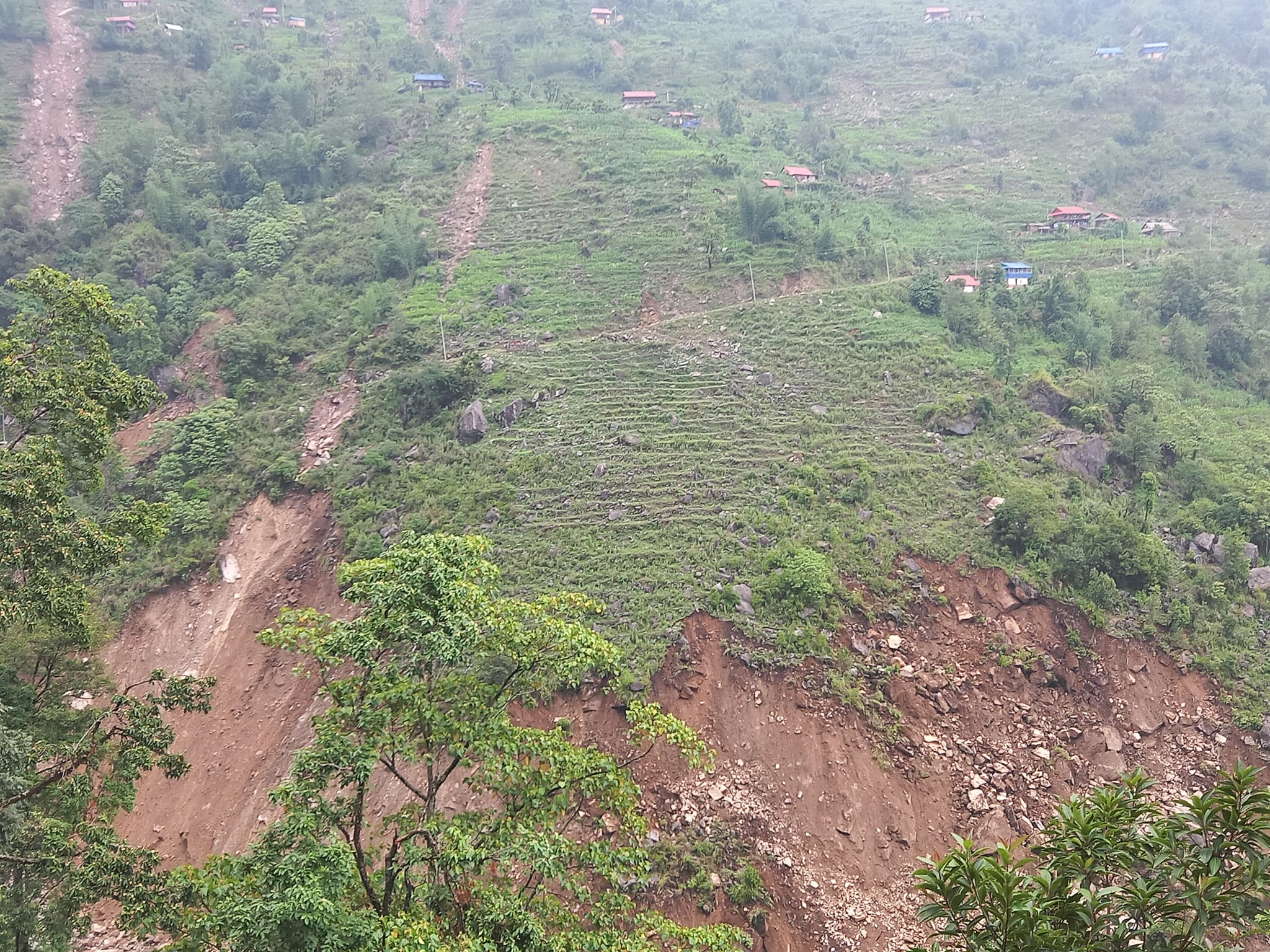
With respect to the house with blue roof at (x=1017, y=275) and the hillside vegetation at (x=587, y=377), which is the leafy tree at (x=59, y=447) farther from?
the house with blue roof at (x=1017, y=275)

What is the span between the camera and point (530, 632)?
26.1 feet

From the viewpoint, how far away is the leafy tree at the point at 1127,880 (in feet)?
14.2

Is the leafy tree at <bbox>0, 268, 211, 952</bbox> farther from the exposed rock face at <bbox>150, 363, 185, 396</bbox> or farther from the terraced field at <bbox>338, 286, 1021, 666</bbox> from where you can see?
the exposed rock face at <bbox>150, 363, 185, 396</bbox>

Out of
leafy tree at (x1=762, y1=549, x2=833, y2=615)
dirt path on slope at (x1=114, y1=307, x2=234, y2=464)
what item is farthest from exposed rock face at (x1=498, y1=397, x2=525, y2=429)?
dirt path on slope at (x1=114, y1=307, x2=234, y2=464)

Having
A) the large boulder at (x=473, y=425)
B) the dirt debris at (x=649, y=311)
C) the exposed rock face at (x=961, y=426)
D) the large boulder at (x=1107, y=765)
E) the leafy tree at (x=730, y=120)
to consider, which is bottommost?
the large boulder at (x=1107, y=765)

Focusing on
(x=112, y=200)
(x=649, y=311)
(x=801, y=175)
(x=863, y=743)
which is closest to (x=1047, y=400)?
(x=863, y=743)

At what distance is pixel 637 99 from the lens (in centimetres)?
4219

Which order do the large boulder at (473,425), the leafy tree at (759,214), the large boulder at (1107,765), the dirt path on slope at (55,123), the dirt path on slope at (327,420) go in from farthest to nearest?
1. the dirt path on slope at (55,123)
2. the leafy tree at (759,214)
3. the dirt path on slope at (327,420)
4. the large boulder at (473,425)
5. the large boulder at (1107,765)

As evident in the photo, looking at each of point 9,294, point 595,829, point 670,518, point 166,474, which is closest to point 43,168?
point 9,294

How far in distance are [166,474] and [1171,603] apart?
25.4m

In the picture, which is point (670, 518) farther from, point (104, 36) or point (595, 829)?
point (104, 36)

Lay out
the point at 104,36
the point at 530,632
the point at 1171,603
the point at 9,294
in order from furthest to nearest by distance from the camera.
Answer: the point at 104,36 → the point at 9,294 → the point at 1171,603 → the point at 530,632

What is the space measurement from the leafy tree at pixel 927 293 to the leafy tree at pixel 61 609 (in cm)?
2307

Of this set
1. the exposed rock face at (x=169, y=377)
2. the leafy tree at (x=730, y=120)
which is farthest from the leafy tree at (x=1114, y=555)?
the leafy tree at (x=730, y=120)
